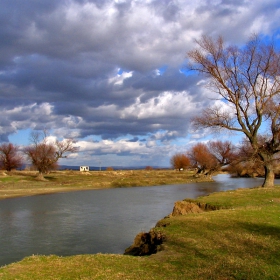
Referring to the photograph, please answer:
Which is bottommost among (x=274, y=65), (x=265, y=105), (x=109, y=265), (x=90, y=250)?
(x=90, y=250)

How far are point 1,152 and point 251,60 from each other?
6767 cm

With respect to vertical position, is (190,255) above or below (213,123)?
below

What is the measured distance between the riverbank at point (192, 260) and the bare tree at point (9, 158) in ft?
240

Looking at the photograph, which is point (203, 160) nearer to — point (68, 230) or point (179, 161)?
point (179, 161)

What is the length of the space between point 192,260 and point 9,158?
7693cm

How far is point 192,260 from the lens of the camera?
25.3ft

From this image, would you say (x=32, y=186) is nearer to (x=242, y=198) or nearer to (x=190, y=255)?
(x=242, y=198)

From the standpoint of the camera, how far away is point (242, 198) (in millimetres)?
18719

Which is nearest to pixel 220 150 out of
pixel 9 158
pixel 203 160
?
pixel 203 160

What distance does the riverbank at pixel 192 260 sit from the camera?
6793mm

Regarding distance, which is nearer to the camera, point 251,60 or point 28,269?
point 28,269

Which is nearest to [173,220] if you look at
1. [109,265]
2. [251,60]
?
[109,265]

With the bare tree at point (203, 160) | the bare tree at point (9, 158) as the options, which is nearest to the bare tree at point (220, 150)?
the bare tree at point (203, 160)

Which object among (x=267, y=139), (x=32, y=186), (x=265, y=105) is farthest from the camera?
(x=32, y=186)
